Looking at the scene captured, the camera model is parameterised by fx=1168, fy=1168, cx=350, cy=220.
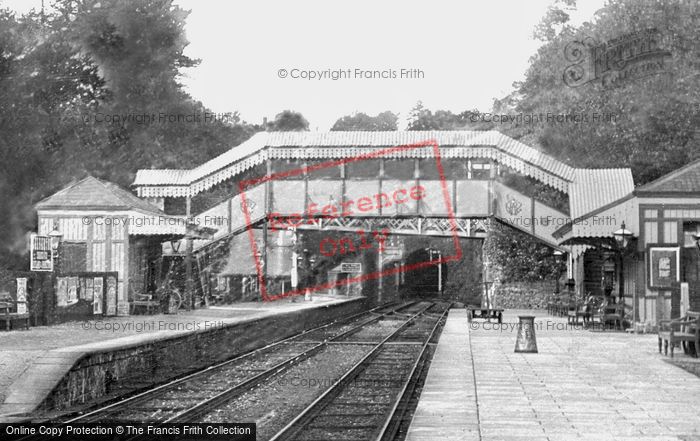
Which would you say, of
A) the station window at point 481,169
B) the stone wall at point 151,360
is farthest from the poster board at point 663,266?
the station window at point 481,169

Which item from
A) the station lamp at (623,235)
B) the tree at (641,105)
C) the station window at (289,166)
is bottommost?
the station lamp at (623,235)

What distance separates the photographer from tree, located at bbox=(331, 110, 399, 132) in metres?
93.8

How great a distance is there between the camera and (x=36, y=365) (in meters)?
14.5

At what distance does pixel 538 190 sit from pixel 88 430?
144 ft

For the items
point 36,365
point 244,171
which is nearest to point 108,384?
point 36,365

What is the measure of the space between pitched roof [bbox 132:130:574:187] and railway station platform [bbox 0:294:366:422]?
10201mm

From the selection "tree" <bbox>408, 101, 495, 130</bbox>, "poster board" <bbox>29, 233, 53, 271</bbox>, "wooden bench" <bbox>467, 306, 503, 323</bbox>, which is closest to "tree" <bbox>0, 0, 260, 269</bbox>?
"poster board" <bbox>29, 233, 53, 271</bbox>

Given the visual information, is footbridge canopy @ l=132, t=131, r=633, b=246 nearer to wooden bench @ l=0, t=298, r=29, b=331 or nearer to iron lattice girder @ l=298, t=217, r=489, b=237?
iron lattice girder @ l=298, t=217, r=489, b=237

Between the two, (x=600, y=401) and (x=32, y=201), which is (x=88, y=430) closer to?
(x=600, y=401)

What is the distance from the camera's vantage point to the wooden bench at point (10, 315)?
2281 centimetres

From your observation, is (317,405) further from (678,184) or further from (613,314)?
(613,314)

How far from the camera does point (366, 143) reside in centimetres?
4200

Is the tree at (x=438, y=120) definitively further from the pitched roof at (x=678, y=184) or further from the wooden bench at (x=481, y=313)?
the pitched roof at (x=678, y=184)

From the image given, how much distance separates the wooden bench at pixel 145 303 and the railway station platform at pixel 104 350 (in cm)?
53
